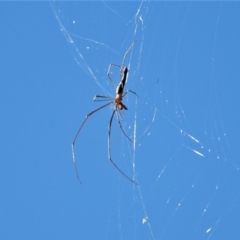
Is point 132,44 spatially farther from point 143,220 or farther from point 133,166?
point 143,220

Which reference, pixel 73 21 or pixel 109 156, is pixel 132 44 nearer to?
pixel 73 21

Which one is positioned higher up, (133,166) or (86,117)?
(86,117)

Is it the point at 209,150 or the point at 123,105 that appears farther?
the point at 123,105

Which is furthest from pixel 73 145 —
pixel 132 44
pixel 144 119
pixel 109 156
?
pixel 132 44

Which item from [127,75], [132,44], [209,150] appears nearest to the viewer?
[209,150]

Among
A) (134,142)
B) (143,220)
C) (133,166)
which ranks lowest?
(143,220)

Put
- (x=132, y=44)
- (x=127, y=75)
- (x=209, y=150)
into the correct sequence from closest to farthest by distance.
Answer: (x=209, y=150) < (x=127, y=75) < (x=132, y=44)

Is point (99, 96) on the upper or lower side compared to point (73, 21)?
lower

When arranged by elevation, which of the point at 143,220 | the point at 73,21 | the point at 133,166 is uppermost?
the point at 73,21

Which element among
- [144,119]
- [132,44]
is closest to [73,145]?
[144,119]
